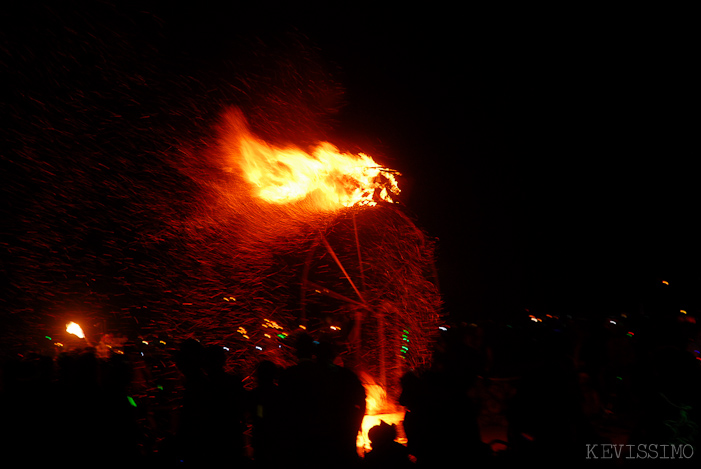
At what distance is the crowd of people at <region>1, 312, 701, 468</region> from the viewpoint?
7.90 ft

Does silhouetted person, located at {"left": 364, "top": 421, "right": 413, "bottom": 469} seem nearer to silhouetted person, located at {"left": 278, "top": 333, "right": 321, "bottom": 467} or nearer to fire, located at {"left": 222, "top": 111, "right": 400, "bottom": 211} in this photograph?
silhouetted person, located at {"left": 278, "top": 333, "right": 321, "bottom": 467}

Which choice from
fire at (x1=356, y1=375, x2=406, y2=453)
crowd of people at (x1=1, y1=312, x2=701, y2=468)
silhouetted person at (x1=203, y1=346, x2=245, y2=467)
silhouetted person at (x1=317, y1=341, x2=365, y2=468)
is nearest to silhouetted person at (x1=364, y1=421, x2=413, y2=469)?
crowd of people at (x1=1, y1=312, x2=701, y2=468)

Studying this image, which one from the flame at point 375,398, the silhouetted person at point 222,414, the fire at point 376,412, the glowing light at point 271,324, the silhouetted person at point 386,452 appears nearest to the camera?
the silhouetted person at point 386,452

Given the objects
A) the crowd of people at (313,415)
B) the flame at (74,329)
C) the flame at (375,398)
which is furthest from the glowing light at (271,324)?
the crowd of people at (313,415)

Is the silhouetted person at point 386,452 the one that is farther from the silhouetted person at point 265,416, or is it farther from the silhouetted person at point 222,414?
the silhouetted person at point 222,414

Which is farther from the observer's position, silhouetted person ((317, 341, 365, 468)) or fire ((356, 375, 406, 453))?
fire ((356, 375, 406, 453))

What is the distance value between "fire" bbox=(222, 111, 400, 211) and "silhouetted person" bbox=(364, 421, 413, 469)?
3883mm

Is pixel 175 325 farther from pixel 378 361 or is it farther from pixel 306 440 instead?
pixel 306 440

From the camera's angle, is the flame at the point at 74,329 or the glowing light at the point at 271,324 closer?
the glowing light at the point at 271,324

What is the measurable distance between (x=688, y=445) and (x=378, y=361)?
424 centimetres

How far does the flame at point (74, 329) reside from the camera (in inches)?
260

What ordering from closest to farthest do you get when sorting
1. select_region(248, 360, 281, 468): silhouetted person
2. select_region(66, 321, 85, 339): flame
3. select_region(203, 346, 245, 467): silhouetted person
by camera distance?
select_region(248, 360, 281, 468): silhouetted person
select_region(203, 346, 245, 467): silhouetted person
select_region(66, 321, 85, 339): flame

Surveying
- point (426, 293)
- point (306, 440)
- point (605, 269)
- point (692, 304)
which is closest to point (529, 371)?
point (306, 440)

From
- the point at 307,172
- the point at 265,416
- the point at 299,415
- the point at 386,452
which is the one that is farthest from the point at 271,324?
the point at 386,452
